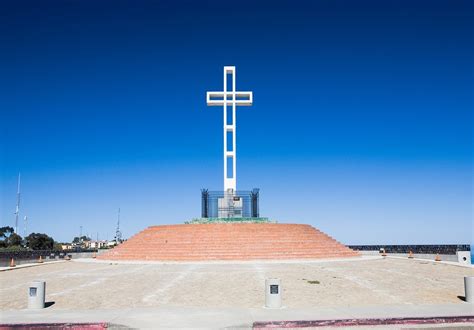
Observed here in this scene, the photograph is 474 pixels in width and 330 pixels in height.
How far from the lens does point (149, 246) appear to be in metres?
26.7

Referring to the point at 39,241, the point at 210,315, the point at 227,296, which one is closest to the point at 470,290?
the point at 227,296

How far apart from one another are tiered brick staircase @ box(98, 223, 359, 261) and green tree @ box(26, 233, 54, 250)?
47.6 metres

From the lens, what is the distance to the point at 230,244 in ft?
83.3

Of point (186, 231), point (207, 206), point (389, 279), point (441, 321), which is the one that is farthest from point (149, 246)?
point (441, 321)

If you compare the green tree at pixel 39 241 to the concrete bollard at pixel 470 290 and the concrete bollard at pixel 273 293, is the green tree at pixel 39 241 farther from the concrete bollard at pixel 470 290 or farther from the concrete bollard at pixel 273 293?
the concrete bollard at pixel 470 290

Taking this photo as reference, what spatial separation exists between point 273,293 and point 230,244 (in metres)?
14.7

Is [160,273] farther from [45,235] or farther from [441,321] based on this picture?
[45,235]

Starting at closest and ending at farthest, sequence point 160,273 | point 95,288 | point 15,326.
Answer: point 15,326, point 95,288, point 160,273

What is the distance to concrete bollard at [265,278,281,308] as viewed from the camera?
35.2 ft

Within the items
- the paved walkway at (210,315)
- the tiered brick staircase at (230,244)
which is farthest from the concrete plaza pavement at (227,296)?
the tiered brick staircase at (230,244)

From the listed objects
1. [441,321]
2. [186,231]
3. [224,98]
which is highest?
[224,98]

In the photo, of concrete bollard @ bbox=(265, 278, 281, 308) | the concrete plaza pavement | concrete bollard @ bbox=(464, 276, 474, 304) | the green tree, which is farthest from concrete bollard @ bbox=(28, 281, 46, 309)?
the green tree

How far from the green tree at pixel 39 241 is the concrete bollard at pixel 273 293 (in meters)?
66.9

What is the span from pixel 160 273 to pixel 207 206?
13.0 metres
